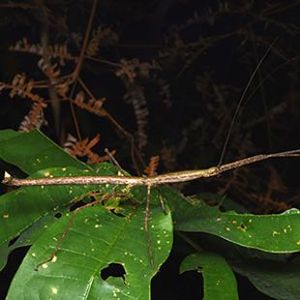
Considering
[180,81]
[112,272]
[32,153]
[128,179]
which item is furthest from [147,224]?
[180,81]

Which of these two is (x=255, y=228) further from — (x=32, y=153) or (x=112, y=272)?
(x=32, y=153)

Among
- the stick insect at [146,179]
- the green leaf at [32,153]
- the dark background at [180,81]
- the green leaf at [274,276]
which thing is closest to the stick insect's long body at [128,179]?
the stick insect at [146,179]

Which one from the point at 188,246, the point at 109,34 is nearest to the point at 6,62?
the point at 109,34

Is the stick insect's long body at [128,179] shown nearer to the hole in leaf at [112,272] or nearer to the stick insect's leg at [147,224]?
the stick insect's leg at [147,224]

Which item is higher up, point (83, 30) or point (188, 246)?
point (83, 30)

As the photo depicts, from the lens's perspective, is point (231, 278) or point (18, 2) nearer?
A: point (231, 278)

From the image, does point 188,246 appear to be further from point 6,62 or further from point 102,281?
point 6,62

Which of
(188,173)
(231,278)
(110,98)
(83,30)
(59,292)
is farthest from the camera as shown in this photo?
(110,98)
